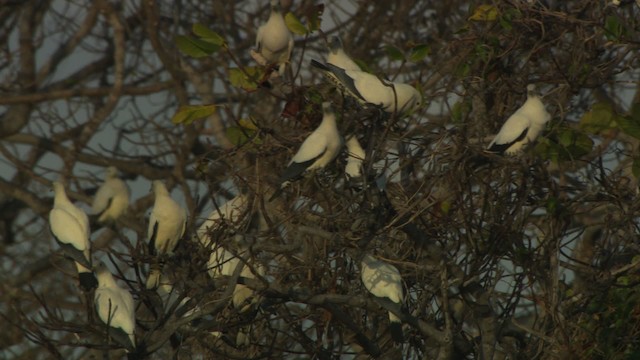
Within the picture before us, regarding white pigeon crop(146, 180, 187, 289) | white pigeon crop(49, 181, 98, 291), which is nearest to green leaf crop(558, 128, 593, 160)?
white pigeon crop(146, 180, 187, 289)

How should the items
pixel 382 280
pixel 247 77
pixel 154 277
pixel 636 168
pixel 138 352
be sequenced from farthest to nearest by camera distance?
pixel 247 77
pixel 636 168
pixel 154 277
pixel 382 280
pixel 138 352

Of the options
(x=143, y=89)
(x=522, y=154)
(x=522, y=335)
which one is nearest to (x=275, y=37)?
(x=522, y=154)

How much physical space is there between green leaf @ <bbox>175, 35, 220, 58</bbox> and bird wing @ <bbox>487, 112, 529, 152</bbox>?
131 cm

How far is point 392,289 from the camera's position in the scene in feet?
16.5

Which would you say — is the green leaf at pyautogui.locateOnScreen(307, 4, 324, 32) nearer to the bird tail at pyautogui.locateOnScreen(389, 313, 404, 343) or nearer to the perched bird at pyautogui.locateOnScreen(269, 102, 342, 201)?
the perched bird at pyautogui.locateOnScreen(269, 102, 342, 201)

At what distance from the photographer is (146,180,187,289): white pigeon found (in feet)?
17.2

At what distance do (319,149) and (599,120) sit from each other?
1642 millimetres

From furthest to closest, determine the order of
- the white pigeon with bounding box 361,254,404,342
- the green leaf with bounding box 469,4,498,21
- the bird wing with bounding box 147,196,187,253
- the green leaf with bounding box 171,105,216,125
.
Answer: the green leaf with bounding box 469,4,498,21
the green leaf with bounding box 171,105,216,125
the bird wing with bounding box 147,196,187,253
the white pigeon with bounding box 361,254,404,342

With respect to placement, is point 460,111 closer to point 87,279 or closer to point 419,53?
point 419,53

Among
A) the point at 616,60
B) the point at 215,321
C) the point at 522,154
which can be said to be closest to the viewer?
the point at 215,321

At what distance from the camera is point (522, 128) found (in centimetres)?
529

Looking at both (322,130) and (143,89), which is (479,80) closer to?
(322,130)

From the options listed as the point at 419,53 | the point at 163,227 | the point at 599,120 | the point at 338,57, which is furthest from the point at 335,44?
the point at 599,120

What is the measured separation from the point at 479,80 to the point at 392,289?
134cm
